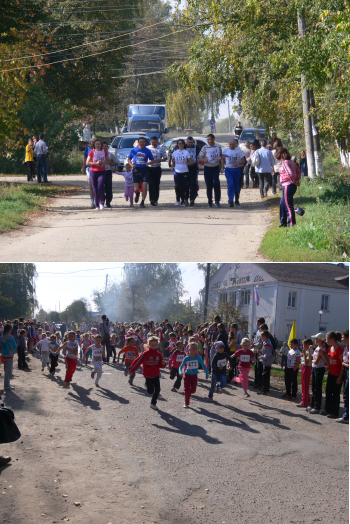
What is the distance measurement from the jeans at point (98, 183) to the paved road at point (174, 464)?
6100 mm

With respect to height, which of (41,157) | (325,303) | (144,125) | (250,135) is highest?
(144,125)

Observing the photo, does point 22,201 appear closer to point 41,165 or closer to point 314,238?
point 41,165

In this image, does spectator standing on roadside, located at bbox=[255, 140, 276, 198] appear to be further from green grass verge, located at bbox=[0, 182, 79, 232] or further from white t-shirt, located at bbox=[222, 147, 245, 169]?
green grass verge, located at bbox=[0, 182, 79, 232]

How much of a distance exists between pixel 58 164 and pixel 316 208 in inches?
756

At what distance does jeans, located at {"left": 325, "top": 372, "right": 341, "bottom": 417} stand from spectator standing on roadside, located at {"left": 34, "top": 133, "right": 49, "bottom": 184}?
14851mm

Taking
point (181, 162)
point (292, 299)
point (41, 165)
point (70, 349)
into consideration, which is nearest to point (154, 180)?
point (181, 162)

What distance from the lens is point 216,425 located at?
28.1 feet

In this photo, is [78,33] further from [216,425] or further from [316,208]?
[216,425]

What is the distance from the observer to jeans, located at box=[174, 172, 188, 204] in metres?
14.8

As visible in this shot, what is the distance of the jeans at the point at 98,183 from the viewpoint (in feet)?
46.5

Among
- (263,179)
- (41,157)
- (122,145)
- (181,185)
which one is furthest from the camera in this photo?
(122,145)

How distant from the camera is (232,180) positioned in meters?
15.1

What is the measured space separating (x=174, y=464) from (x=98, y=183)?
9277 millimetres

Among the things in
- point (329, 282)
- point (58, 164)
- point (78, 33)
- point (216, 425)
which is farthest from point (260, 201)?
point (78, 33)
